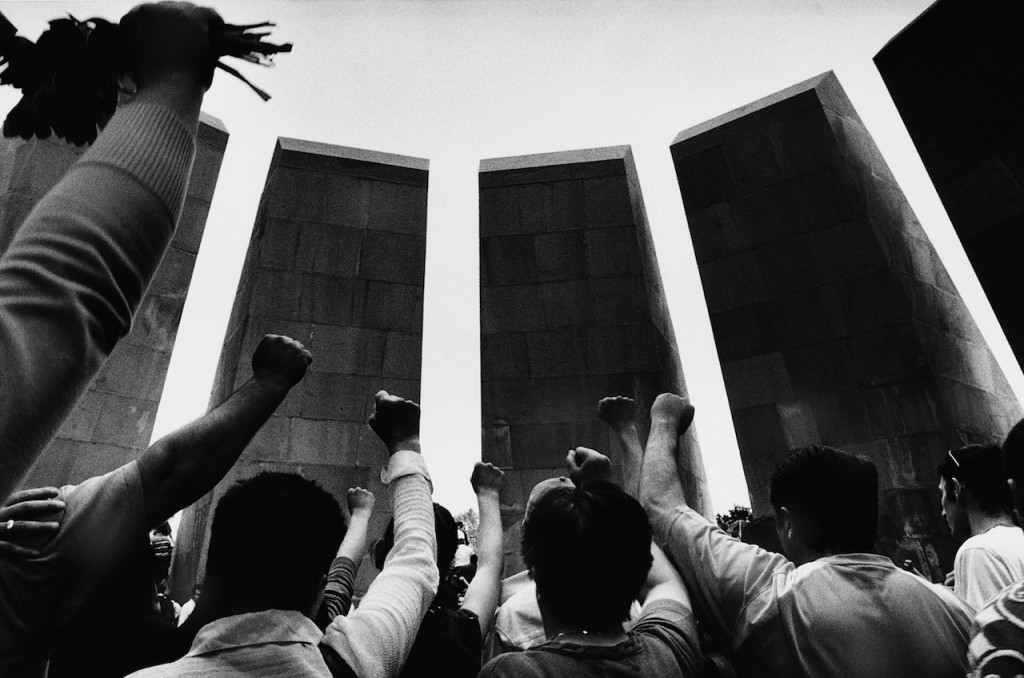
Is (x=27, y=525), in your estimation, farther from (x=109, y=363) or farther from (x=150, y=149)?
(x=109, y=363)

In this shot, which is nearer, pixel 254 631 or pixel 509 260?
pixel 254 631

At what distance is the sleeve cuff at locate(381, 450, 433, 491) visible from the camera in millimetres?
2082

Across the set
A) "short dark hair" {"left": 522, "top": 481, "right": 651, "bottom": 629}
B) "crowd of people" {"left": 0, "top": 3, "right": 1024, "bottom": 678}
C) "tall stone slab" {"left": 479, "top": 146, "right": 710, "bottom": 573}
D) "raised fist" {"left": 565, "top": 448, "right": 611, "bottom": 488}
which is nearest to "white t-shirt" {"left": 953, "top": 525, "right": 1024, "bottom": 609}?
"crowd of people" {"left": 0, "top": 3, "right": 1024, "bottom": 678}

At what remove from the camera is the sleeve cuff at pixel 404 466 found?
2.08 m

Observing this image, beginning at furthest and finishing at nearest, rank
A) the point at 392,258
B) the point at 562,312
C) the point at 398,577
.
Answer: the point at 392,258 < the point at 562,312 < the point at 398,577

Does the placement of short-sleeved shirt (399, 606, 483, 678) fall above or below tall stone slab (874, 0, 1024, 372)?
below

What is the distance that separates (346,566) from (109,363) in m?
7.67

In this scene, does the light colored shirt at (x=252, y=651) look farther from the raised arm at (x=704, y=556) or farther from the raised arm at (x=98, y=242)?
the raised arm at (x=704, y=556)

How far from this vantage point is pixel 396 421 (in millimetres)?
2121

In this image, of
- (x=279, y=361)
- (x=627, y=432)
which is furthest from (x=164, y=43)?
(x=627, y=432)

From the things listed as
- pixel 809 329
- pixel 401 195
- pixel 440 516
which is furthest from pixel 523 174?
pixel 440 516

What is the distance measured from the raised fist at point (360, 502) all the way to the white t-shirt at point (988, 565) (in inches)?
91.5

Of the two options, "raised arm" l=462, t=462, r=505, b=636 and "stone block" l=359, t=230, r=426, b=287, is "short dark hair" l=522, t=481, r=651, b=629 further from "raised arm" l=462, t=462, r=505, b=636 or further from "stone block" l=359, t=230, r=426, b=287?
"stone block" l=359, t=230, r=426, b=287

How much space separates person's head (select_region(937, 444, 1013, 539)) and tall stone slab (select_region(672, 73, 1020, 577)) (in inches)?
214
